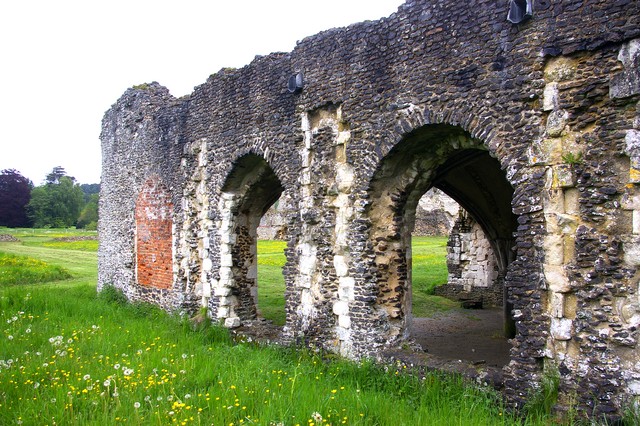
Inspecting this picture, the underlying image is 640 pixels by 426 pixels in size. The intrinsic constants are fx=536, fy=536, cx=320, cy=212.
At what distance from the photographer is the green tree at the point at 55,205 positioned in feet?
199

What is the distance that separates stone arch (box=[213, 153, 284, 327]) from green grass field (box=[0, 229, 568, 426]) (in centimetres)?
119

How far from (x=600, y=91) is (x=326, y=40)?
4189mm

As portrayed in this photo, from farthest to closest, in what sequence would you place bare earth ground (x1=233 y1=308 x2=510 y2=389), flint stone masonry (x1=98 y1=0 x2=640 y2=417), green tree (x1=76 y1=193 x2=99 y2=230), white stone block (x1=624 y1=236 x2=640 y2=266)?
green tree (x1=76 y1=193 x2=99 y2=230) → bare earth ground (x1=233 y1=308 x2=510 y2=389) → flint stone masonry (x1=98 y1=0 x2=640 y2=417) → white stone block (x1=624 y1=236 x2=640 y2=266)

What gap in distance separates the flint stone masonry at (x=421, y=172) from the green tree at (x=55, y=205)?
A: 5489cm

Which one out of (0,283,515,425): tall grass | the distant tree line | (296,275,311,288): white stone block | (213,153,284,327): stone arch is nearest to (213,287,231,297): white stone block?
(213,153,284,327): stone arch

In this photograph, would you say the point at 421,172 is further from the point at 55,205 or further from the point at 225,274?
the point at 55,205

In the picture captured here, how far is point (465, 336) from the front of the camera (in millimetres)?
10828

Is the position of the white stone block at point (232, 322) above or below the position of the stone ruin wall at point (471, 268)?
below

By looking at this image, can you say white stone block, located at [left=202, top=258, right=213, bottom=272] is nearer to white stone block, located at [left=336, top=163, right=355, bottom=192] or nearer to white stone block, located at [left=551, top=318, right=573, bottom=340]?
white stone block, located at [left=336, top=163, right=355, bottom=192]

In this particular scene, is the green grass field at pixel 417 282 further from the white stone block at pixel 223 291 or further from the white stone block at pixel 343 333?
the white stone block at pixel 343 333

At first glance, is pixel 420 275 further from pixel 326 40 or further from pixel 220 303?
pixel 326 40

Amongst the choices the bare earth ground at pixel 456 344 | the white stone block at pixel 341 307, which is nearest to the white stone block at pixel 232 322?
the bare earth ground at pixel 456 344

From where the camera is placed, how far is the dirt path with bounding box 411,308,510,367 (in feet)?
30.2

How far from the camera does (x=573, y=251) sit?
17.7 feet
